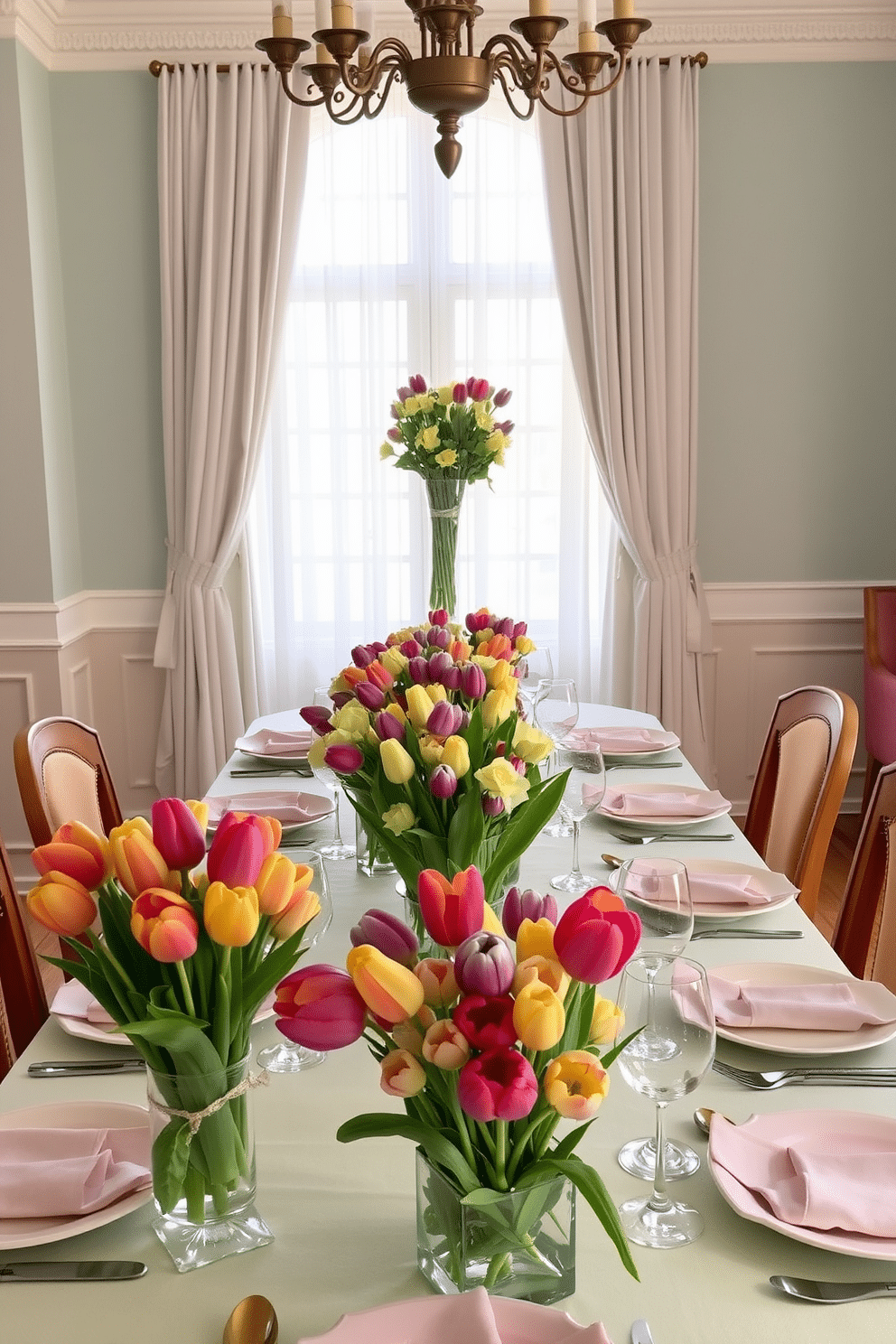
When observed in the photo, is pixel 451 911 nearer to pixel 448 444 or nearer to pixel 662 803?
pixel 662 803

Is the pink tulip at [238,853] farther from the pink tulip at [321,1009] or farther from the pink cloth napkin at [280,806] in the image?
the pink cloth napkin at [280,806]

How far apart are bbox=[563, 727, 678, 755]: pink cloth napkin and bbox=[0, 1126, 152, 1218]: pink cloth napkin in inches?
62.8

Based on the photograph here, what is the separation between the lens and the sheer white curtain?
4.38m

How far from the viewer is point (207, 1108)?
40.6 inches

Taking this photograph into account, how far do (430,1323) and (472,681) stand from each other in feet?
2.66

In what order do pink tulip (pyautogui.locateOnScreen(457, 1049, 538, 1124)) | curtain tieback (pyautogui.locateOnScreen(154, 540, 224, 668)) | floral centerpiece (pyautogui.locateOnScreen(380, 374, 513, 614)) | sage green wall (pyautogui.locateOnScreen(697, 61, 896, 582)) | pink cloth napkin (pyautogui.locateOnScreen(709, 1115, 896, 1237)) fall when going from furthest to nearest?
1. curtain tieback (pyautogui.locateOnScreen(154, 540, 224, 668))
2. sage green wall (pyautogui.locateOnScreen(697, 61, 896, 582))
3. floral centerpiece (pyautogui.locateOnScreen(380, 374, 513, 614))
4. pink cloth napkin (pyautogui.locateOnScreen(709, 1115, 896, 1237))
5. pink tulip (pyautogui.locateOnScreen(457, 1049, 538, 1124))

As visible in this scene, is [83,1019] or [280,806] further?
[280,806]

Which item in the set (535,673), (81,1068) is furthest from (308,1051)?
(535,673)

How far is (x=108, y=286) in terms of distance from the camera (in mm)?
4367

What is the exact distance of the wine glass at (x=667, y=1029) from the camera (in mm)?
1044

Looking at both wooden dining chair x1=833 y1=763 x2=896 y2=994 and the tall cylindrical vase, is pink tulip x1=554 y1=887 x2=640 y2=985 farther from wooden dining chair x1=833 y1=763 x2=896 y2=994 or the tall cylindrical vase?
the tall cylindrical vase

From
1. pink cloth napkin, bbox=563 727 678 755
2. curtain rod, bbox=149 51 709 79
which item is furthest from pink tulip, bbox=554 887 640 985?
curtain rod, bbox=149 51 709 79

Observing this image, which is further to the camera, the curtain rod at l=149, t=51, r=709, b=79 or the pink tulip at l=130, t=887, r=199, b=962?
the curtain rod at l=149, t=51, r=709, b=79

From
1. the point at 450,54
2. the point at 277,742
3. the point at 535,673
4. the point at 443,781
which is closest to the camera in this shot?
the point at 443,781
